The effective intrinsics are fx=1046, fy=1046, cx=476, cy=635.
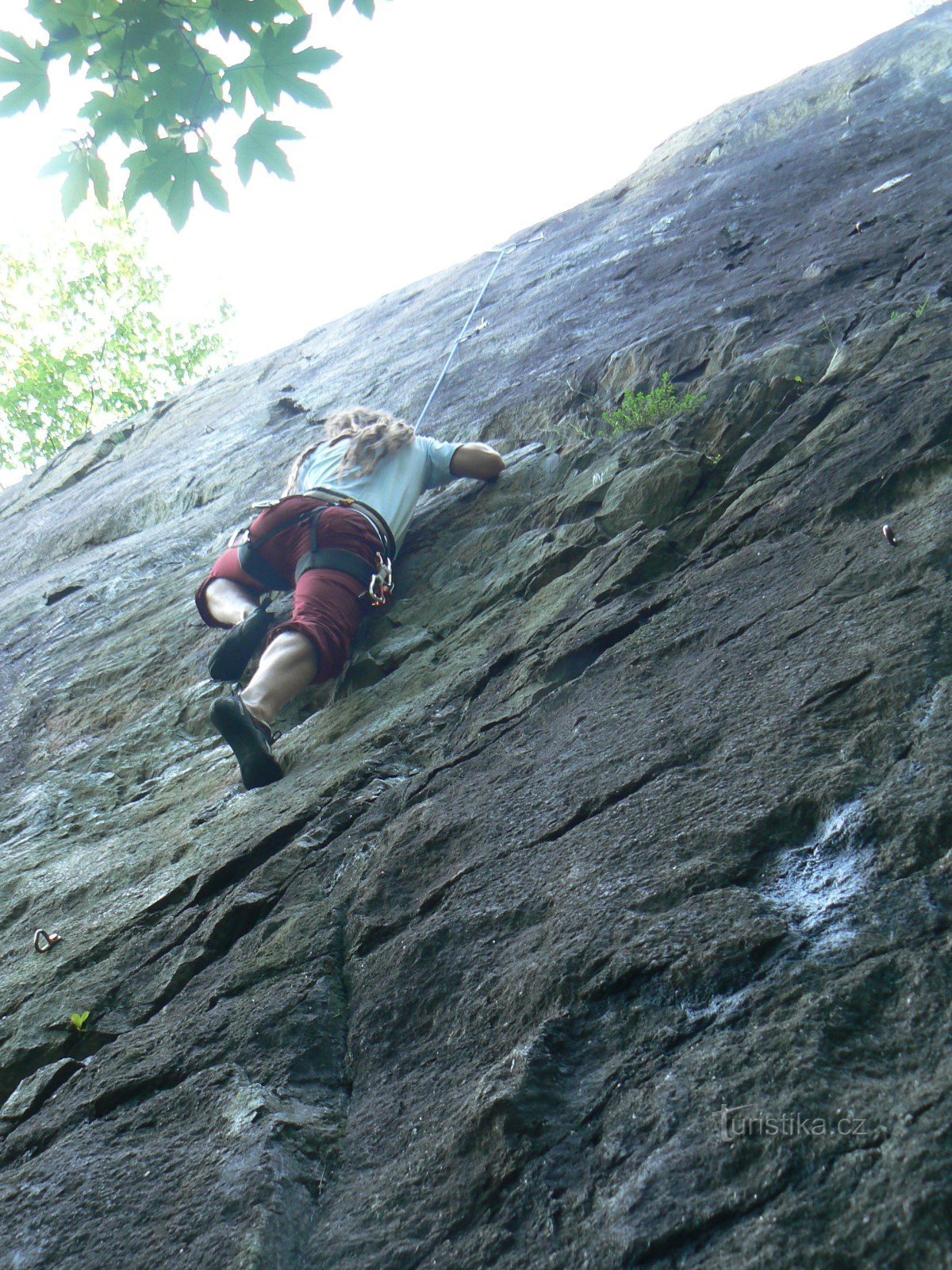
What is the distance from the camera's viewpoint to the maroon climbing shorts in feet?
14.5

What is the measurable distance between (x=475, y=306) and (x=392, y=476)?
4275 mm

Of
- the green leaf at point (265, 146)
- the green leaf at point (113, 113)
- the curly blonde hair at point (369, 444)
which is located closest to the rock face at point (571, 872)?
the curly blonde hair at point (369, 444)

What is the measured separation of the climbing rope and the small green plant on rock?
84.7 inches

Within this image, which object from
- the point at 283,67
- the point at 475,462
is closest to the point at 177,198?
the point at 283,67

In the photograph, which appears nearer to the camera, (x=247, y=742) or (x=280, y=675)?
(x=247, y=742)

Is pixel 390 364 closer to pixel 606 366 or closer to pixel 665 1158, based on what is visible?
pixel 606 366

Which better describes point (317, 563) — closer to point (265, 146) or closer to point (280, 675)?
point (280, 675)

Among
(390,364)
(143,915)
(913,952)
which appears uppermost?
(390,364)

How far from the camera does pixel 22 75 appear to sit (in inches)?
115

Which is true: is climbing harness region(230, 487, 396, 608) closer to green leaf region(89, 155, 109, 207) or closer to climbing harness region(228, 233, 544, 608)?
climbing harness region(228, 233, 544, 608)

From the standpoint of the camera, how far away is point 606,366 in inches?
242

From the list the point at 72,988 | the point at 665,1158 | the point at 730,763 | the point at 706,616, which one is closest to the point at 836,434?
the point at 706,616

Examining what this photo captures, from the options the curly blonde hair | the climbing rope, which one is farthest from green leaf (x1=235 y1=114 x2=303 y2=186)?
the climbing rope

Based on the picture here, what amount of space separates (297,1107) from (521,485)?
148 inches
